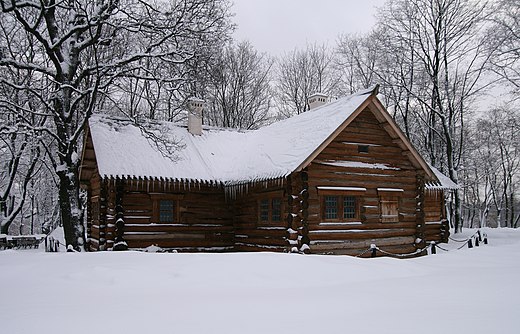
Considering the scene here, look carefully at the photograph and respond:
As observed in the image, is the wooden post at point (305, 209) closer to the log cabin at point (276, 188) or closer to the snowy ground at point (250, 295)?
the log cabin at point (276, 188)

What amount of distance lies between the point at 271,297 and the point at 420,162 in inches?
542

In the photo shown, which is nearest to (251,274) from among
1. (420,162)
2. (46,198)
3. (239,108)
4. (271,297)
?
(271,297)

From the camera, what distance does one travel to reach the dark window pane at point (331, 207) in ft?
59.7

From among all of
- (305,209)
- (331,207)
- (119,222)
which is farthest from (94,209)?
(331,207)

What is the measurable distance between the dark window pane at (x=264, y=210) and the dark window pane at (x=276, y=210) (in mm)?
371

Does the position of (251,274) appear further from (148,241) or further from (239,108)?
(239,108)

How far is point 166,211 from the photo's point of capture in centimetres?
2030

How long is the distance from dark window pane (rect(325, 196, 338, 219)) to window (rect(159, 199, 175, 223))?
22.2 ft

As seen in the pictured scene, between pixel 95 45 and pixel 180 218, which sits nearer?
pixel 95 45

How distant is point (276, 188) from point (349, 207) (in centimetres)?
302

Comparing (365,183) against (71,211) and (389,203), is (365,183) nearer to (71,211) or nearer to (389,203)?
(389,203)

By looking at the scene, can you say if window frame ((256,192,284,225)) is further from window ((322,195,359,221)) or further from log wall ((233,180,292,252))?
window ((322,195,359,221))

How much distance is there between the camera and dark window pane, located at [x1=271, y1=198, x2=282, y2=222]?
733 inches

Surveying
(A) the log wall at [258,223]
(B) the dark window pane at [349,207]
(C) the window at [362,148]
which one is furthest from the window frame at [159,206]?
(C) the window at [362,148]
